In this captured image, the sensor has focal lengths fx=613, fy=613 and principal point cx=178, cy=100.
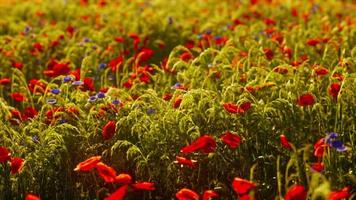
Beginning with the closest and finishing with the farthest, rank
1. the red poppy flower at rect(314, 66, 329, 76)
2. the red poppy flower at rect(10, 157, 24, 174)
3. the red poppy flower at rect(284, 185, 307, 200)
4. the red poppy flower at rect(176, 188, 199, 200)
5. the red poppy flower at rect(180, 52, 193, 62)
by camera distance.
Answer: the red poppy flower at rect(284, 185, 307, 200), the red poppy flower at rect(176, 188, 199, 200), the red poppy flower at rect(10, 157, 24, 174), the red poppy flower at rect(314, 66, 329, 76), the red poppy flower at rect(180, 52, 193, 62)

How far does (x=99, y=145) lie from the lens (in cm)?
286

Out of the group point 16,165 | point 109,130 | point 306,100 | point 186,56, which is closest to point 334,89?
point 306,100

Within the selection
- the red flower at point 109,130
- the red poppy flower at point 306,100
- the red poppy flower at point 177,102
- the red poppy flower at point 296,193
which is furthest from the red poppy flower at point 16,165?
the red poppy flower at point 306,100

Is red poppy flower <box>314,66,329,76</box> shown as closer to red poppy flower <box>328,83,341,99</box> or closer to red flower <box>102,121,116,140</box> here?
red poppy flower <box>328,83,341,99</box>

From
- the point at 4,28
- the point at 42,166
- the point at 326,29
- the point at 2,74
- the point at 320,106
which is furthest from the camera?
the point at 4,28

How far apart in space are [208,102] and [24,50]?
2.18 meters

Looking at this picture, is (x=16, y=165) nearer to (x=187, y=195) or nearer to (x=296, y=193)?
(x=187, y=195)

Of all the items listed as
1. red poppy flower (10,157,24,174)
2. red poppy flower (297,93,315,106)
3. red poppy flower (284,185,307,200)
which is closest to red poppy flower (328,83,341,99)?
red poppy flower (297,93,315,106)

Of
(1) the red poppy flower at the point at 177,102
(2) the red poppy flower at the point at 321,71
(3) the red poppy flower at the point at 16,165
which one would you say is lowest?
(3) the red poppy flower at the point at 16,165

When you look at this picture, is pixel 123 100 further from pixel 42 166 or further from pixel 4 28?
pixel 4 28

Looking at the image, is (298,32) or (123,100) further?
(298,32)

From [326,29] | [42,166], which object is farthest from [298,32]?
[42,166]

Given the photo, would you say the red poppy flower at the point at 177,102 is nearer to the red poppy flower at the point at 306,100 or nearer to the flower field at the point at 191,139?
the flower field at the point at 191,139

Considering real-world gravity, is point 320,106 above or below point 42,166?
above
